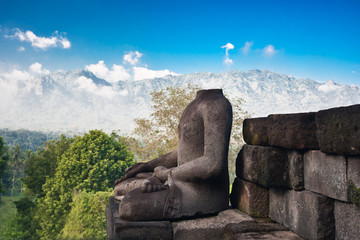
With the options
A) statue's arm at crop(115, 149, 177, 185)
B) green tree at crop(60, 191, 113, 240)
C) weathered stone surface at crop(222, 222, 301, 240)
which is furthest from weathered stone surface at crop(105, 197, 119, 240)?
green tree at crop(60, 191, 113, 240)

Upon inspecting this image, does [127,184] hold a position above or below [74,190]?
above

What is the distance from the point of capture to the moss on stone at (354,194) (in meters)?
2.27

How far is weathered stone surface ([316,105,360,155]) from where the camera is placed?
2.18 metres

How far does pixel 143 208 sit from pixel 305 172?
1.64 metres

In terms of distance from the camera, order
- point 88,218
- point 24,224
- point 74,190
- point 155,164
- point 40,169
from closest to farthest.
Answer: point 155,164 → point 88,218 → point 74,190 → point 24,224 → point 40,169

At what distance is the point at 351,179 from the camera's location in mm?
2344

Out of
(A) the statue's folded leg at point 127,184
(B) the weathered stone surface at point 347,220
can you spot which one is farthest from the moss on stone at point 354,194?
(A) the statue's folded leg at point 127,184

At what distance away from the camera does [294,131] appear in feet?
9.64

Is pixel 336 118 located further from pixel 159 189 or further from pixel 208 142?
pixel 159 189

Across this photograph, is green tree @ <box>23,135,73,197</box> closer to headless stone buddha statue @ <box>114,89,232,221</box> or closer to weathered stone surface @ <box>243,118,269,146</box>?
headless stone buddha statue @ <box>114,89,232,221</box>

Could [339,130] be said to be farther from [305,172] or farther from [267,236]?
[267,236]

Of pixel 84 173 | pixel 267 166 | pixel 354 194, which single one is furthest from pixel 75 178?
pixel 354 194

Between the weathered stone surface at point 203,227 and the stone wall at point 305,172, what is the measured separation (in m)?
0.35

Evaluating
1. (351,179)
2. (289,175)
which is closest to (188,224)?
(289,175)
